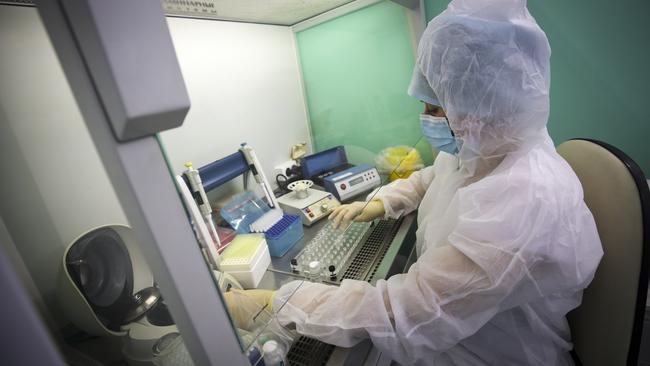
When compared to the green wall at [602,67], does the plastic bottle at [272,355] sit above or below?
below

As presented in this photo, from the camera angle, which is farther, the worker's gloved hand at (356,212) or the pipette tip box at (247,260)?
the worker's gloved hand at (356,212)

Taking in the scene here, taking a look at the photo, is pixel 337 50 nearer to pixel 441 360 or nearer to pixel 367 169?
pixel 367 169

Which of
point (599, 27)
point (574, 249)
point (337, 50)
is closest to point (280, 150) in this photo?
point (337, 50)

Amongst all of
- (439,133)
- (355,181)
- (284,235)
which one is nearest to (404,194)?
(355,181)

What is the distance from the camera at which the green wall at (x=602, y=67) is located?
1233 mm

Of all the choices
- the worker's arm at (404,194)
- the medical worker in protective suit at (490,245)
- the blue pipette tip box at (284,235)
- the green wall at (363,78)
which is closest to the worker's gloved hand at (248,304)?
the medical worker in protective suit at (490,245)

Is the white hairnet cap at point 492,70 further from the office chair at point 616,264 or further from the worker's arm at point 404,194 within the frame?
the worker's arm at point 404,194

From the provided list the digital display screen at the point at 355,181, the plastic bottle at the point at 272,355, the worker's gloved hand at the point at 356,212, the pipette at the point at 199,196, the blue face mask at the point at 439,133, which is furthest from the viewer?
the digital display screen at the point at 355,181

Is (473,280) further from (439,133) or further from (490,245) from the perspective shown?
(439,133)

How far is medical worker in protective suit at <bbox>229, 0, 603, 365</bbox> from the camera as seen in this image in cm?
67

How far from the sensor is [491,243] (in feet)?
2.19

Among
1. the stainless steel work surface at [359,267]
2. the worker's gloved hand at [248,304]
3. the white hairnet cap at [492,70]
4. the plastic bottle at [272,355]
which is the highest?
the white hairnet cap at [492,70]

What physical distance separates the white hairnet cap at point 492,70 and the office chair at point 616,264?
214mm

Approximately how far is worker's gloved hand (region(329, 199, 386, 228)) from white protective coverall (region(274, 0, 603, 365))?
1.44ft
